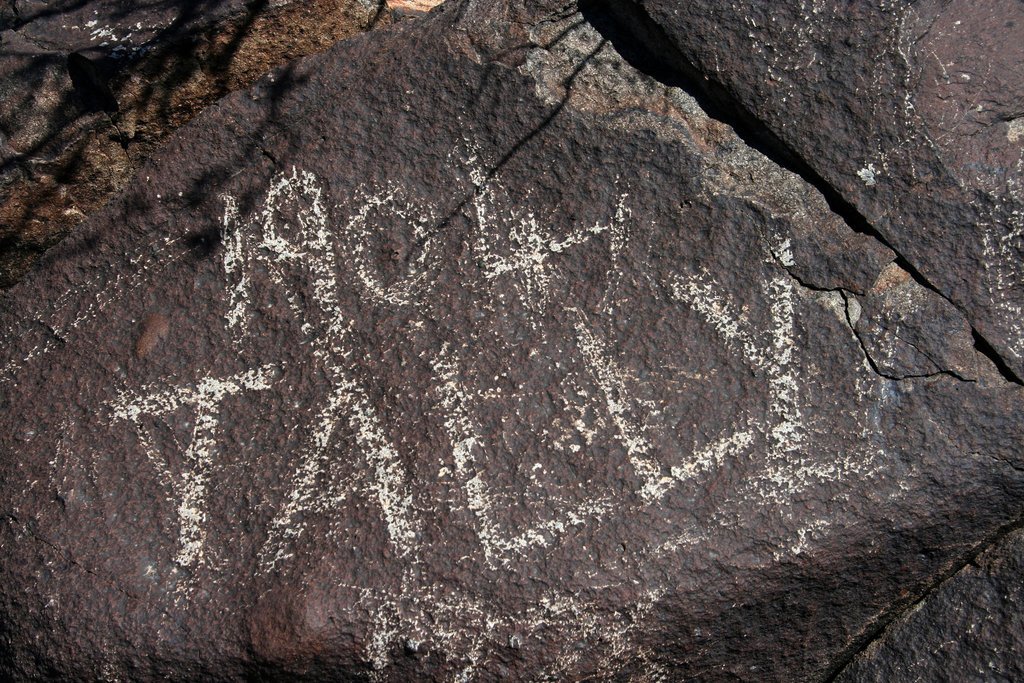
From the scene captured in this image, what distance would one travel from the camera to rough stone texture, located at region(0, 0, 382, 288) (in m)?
1.54

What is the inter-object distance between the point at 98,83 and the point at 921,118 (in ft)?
5.06

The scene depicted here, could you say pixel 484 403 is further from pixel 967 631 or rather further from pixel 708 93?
pixel 967 631

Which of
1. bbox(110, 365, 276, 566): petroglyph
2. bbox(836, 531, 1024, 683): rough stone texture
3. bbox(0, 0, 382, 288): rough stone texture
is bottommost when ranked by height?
bbox(836, 531, 1024, 683): rough stone texture

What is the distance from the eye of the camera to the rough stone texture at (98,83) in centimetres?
154

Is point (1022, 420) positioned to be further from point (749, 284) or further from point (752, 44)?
point (752, 44)

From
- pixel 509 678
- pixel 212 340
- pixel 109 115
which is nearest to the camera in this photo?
pixel 509 678

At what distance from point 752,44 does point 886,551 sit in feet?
3.00

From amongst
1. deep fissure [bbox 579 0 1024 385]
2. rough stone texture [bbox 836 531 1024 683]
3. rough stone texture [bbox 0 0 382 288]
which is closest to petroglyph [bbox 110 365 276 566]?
rough stone texture [bbox 0 0 382 288]

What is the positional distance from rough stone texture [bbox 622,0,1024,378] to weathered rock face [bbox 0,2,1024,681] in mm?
65

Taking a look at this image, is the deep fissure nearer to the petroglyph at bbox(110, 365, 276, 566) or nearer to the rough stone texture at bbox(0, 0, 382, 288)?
the rough stone texture at bbox(0, 0, 382, 288)

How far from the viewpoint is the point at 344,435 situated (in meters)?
1.37

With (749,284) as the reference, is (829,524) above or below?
below

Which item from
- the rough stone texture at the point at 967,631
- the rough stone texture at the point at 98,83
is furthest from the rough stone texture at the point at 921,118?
the rough stone texture at the point at 98,83

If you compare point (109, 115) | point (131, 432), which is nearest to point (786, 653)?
point (131, 432)
